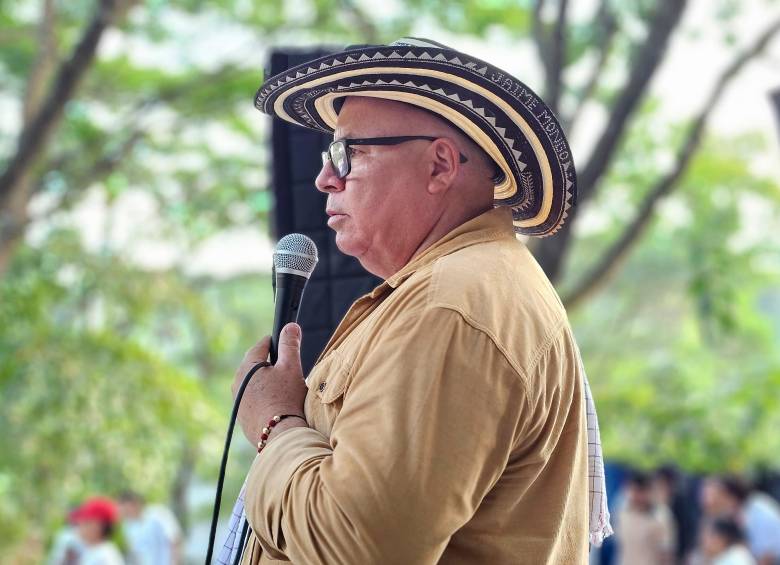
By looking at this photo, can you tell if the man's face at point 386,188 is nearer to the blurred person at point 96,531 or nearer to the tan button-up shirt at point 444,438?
the tan button-up shirt at point 444,438

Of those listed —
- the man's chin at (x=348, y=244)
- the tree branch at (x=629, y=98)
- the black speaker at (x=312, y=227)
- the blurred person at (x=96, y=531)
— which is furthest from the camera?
Result: the blurred person at (x=96, y=531)

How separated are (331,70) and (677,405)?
12.1 metres

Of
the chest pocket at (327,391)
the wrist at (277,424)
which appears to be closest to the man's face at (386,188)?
the chest pocket at (327,391)

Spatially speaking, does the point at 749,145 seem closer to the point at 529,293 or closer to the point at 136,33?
the point at 136,33

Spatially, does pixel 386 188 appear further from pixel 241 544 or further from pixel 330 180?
pixel 241 544

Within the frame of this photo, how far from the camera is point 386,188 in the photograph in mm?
2051

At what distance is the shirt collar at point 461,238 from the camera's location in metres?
1.96

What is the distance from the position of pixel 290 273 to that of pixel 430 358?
0.57m

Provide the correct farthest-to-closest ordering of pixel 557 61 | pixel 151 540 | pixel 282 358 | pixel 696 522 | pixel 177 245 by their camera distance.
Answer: pixel 177 245 → pixel 696 522 → pixel 151 540 → pixel 557 61 → pixel 282 358

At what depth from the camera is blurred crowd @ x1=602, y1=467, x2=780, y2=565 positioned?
24.6 feet

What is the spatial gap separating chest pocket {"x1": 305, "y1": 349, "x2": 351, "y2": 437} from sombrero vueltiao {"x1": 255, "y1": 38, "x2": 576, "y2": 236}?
468 millimetres

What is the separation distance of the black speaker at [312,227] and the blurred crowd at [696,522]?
198 inches

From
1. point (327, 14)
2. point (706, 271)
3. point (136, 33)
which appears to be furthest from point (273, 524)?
point (136, 33)

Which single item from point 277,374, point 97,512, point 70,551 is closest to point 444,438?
point 277,374
